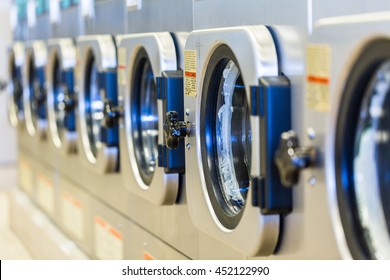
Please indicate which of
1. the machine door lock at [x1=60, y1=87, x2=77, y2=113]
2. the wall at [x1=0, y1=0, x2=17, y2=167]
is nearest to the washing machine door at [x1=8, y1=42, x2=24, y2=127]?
the machine door lock at [x1=60, y1=87, x2=77, y2=113]

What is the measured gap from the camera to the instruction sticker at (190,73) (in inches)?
89.4

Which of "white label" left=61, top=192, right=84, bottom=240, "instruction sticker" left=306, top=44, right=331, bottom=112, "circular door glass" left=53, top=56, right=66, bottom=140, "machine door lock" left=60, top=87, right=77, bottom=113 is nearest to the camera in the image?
"instruction sticker" left=306, top=44, right=331, bottom=112

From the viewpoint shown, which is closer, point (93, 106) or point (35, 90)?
point (93, 106)

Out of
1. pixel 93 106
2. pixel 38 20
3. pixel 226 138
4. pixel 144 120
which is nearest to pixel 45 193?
pixel 38 20

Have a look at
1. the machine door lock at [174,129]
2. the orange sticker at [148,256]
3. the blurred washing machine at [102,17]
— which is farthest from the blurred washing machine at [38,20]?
the machine door lock at [174,129]

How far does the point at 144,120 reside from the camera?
290cm

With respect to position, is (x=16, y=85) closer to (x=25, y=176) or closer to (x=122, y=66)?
(x=25, y=176)

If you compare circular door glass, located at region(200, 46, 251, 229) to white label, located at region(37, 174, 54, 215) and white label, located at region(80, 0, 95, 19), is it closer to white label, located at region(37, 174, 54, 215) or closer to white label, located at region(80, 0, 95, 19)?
white label, located at region(80, 0, 95, 19)

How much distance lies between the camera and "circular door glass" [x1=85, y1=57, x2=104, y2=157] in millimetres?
3539

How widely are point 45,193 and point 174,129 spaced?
2725 mm

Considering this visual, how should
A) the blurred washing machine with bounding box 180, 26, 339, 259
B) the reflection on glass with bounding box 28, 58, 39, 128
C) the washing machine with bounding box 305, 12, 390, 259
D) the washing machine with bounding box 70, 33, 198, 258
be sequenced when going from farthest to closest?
the reflection on glass with bounding box 28, 58, 39, 128 → the washing machine with bounding box 70, 33, 198, 258 → the blurred washing machine with bounding box 180, 26, 339, 259 → the washing machine with bounding box 305, 12, 390, 259

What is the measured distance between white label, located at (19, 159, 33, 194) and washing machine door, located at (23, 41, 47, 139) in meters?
0.50
